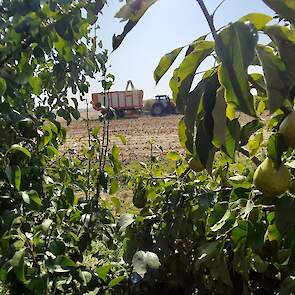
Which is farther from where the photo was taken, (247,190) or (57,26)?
(57,26)

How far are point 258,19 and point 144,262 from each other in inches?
33.6

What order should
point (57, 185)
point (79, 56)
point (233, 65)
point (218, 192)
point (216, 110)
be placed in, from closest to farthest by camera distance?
1. point (233, 65)
2. point (216, 110)
3. point (218, 192)
4. point (57, 185)
5. point (79, 56)

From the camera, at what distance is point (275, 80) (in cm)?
74

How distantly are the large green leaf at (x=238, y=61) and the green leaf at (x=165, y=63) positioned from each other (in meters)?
0.21

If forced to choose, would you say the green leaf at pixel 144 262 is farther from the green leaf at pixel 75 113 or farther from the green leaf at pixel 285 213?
the green leaf at pixel 75 113

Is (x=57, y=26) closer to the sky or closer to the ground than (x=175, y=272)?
closer to the sky

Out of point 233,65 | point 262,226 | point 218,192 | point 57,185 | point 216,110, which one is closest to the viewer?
point 233,65

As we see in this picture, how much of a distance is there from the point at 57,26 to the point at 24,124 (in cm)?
38

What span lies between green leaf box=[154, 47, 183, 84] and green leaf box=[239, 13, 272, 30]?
0.18 m

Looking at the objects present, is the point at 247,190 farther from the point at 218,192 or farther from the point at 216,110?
the point at 216,110

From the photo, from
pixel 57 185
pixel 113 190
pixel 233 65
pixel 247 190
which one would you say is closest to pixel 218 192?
pixel 247 190

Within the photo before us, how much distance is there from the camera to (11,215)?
1454mm

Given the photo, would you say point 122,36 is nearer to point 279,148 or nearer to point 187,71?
point 187,71

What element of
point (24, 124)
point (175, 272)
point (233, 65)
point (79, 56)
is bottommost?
point (175, 272)
